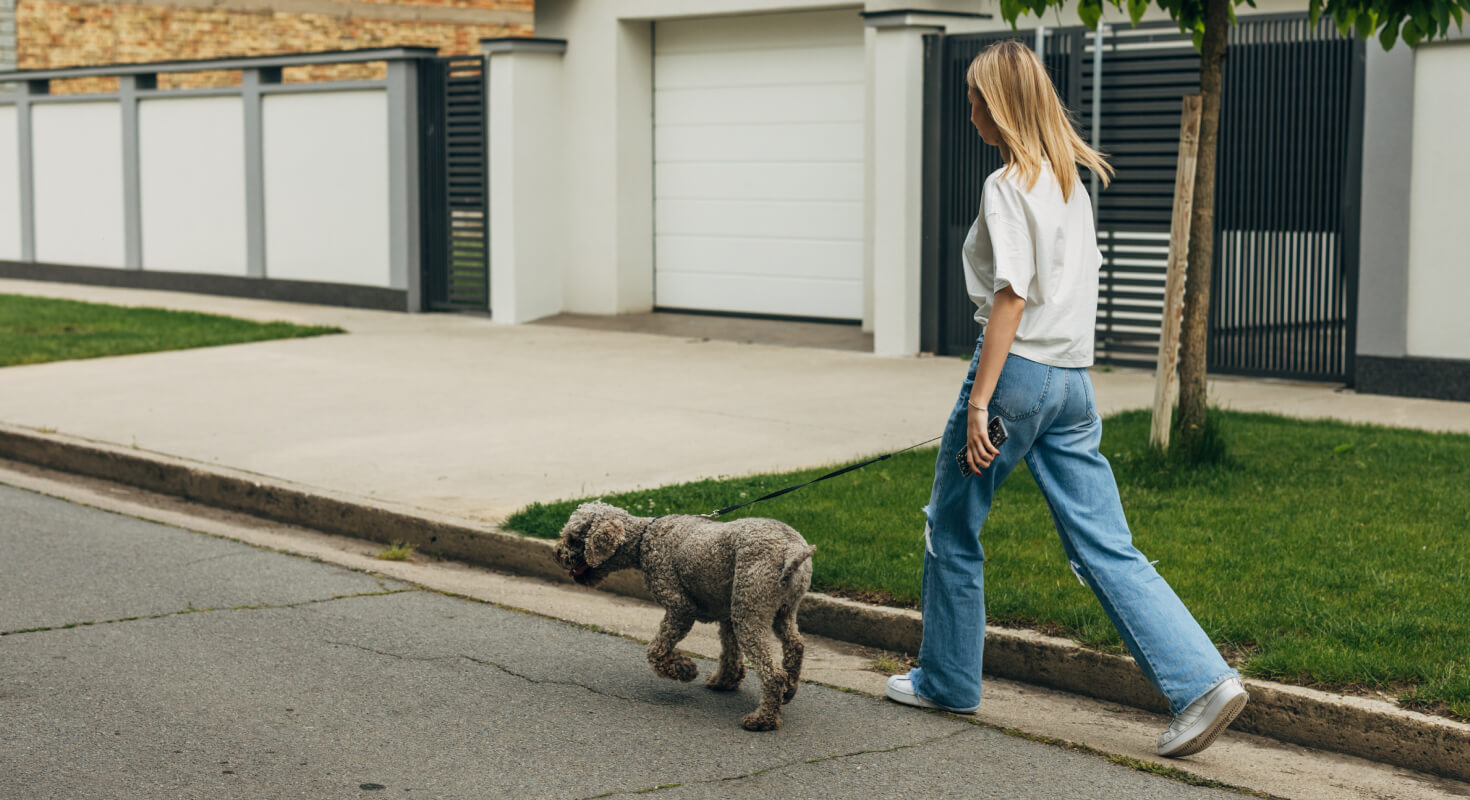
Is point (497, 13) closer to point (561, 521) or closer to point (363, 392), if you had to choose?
point (363, 392)

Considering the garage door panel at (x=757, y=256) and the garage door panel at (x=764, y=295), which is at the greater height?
the garage door panel at (x=757, y=256)

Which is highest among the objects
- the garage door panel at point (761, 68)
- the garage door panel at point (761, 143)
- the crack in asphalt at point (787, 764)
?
the garage door panel at point (761, 68)

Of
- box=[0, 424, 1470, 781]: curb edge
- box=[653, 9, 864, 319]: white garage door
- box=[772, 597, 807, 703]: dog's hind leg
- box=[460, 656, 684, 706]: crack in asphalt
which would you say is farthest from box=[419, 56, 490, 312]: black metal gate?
box=[772, 597, 807, 703]: dog's hind leg

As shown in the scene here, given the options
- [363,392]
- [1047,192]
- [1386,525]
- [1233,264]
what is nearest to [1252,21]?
[1233,264]

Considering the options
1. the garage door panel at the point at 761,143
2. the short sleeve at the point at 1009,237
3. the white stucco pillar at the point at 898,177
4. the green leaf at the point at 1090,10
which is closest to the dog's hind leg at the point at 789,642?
the short sleeve at the point at 1009,237

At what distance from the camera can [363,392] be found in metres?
11.7

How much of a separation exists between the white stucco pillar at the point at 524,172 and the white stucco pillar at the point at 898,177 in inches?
157

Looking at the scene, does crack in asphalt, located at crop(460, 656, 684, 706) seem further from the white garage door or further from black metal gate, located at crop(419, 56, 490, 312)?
black metal gate, located at crop(419, 56, 490, 312)

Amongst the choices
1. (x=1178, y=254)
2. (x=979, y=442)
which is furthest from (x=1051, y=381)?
(x=1178, y=254)

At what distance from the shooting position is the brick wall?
25.5 meters

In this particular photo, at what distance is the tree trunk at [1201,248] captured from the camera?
8008 mm

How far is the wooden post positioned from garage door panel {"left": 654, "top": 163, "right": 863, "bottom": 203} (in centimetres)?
732

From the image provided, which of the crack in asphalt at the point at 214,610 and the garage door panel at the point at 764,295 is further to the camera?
the garage door panel at the point at 764,295

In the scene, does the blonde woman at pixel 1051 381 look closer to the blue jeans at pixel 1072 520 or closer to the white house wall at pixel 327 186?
the blue jeans at pixel 1072 520
